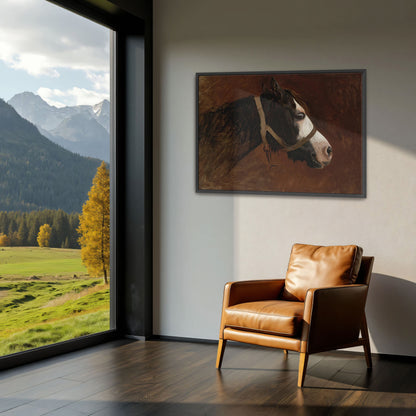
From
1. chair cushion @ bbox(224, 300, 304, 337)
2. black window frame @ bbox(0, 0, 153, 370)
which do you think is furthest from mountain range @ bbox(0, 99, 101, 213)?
chair cushion @ bbox(224, 300, 304, 337)

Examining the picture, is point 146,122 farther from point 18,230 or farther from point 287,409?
point 287,409

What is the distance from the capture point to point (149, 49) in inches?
180

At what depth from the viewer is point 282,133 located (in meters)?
4.30

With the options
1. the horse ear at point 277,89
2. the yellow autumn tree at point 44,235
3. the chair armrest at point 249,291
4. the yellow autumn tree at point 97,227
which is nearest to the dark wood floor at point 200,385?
the chair armrest at point 249,291

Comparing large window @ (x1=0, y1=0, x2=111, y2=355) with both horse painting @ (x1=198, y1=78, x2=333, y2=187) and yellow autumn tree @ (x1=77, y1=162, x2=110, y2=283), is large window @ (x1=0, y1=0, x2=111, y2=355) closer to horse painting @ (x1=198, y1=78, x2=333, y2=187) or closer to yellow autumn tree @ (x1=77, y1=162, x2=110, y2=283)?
yellow autumn tree @ (x1=77, y1=162, x2=110, y2=283)

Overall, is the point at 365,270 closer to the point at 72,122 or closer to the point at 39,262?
the point at 39,262

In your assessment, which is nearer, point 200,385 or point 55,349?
point 200,385

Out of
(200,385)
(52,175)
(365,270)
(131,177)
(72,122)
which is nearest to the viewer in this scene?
Answer: (200,385)

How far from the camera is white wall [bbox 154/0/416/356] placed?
13.2 ft

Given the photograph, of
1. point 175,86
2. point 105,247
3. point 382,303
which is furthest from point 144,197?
point 382,303

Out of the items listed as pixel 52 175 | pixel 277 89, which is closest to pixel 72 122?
pixel 52 175

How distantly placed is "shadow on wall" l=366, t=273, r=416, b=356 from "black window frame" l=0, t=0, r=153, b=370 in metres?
1.72

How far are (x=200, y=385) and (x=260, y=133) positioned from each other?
1968 millimetres

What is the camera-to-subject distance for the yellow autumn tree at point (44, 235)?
12.5 feet
